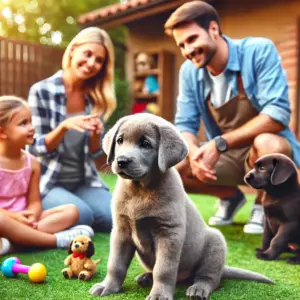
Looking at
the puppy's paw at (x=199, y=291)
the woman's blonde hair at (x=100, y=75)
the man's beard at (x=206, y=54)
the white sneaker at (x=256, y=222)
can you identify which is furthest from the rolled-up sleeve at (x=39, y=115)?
the puppy's paw at (x=199, y=291)

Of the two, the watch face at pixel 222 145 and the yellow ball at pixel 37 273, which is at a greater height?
the watch face at pixel 222 145

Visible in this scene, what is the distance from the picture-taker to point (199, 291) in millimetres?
2066

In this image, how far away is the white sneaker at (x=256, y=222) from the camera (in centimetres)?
378

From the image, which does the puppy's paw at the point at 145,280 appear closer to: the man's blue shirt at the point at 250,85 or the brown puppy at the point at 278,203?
the brown puppy at the point at 278,203

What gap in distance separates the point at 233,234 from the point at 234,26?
4.44m

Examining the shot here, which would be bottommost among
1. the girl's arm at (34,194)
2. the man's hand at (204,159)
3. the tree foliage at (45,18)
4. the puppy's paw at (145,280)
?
the puppy's paw at (145,280)

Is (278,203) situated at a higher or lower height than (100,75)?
lower

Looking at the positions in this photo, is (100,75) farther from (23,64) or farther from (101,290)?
(23,64)

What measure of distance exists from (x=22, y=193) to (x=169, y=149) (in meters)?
1.47

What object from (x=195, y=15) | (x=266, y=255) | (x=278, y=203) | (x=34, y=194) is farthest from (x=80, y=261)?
(x=195, y=15)

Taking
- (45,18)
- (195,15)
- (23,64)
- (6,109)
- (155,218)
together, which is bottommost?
(155,218)

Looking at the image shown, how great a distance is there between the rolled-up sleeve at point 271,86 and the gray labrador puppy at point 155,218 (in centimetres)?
154

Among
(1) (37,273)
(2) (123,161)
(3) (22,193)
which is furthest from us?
(3) (22,193)

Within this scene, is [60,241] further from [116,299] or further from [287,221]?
[287,221]
